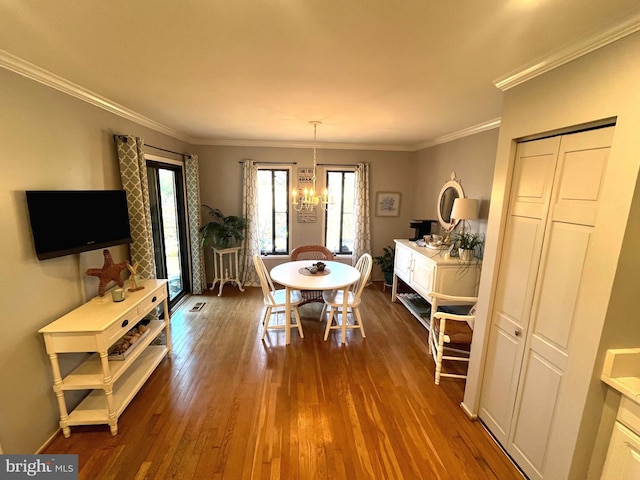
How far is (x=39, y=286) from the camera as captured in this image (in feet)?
6.07

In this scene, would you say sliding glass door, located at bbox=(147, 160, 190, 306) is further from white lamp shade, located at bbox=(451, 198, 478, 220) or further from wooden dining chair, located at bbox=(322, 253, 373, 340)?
white lamp shade, located at bbox=(451, 198, 478, 220)

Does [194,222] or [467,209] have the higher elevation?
[467,209]

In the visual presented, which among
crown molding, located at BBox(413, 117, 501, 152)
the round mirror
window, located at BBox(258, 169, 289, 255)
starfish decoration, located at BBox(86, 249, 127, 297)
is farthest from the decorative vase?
starfish decoration, located at BBox(86, 249, 127, 297)

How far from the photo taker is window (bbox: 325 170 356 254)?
201 inches

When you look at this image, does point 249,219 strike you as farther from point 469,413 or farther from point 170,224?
point 469,413

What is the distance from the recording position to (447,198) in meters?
3.96

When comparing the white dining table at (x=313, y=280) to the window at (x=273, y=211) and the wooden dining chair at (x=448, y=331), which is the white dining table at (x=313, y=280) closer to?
the wooden dining chair at (x=448, y=331)

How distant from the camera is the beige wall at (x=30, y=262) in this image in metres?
1.64

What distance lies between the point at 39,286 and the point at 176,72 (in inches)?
67.7

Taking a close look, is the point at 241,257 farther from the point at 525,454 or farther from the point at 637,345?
the point at 637,345

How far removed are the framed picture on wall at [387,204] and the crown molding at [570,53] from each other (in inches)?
130

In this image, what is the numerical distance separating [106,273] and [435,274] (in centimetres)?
320

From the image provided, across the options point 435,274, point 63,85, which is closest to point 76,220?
point 63,85

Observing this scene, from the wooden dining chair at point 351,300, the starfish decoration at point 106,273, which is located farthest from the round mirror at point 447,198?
the starfish decoration at point 106,273
